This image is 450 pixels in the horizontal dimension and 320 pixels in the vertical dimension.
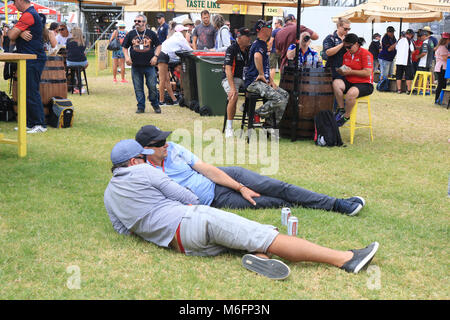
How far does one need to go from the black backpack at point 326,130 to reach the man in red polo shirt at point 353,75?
41cm

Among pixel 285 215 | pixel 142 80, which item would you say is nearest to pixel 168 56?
pixel 142 80

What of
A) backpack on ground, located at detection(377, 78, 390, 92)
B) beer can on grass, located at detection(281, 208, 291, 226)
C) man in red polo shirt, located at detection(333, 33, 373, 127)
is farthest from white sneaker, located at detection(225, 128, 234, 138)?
backpack on ground, located at detection(377, 78, 390, 92)

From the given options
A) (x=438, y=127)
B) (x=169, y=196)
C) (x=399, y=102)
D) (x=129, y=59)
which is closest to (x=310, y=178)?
(x=169, y=196)

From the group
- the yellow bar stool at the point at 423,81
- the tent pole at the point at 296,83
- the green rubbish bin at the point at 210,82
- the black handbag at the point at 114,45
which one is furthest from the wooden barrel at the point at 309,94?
the black handbag at the point at 114,45

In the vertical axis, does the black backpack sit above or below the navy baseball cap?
below

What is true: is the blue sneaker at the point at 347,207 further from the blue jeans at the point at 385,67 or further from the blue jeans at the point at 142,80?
the blue jeans at the point at 385,67

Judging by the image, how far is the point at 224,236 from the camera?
357 cm

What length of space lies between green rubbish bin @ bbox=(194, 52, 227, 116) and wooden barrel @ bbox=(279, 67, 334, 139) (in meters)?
2.47

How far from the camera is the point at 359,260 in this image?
11.6ft

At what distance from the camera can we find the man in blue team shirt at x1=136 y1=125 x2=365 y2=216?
4297 millimetres

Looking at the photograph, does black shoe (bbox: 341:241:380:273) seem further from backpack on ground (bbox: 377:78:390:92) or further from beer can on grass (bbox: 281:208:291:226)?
backpack on ground (bbox: 377:78:390:92)

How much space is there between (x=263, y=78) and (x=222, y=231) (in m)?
4.59

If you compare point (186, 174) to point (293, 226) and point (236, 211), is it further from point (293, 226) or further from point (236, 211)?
point (293, 226)
